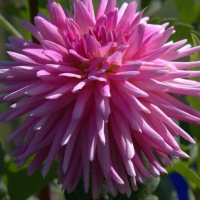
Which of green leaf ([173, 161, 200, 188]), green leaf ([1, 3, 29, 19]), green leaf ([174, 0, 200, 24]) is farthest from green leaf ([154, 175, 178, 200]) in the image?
green leaf ([1, 3, 29, 19])

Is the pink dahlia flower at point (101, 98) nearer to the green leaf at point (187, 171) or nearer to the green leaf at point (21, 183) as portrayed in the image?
the green leaf at point (187, 171)

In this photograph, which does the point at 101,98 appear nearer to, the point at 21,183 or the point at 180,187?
the point at 21,183

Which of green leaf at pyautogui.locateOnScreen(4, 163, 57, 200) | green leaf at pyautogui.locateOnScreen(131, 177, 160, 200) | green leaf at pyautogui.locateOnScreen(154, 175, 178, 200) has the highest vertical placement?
green leaf at pyautogui.locateOnScreen(131, 177, 160, 200)

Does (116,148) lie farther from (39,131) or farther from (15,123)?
(15,123)

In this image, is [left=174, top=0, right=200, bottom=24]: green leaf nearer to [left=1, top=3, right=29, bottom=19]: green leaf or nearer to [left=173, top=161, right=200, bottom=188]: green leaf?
[left=1, top=3, right=29, bottom=19]: green leaf

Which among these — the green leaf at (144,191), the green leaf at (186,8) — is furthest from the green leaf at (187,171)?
the green leaf at (186,8)

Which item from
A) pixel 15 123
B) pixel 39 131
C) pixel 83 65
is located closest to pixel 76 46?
pixel 83 65
